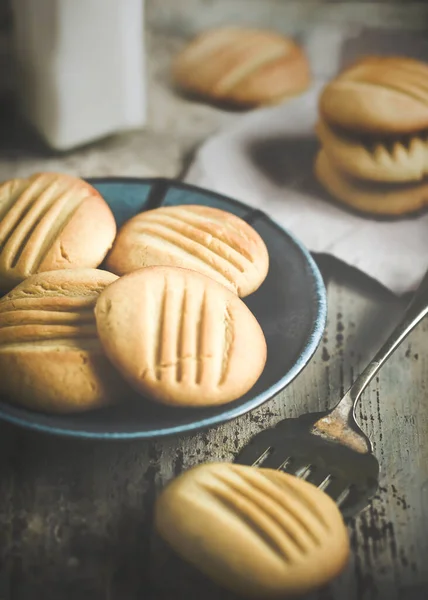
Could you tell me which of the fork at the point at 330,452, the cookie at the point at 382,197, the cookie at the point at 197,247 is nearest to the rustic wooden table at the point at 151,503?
the fork at the point at 330,452

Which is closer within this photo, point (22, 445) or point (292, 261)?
point (22, 445)

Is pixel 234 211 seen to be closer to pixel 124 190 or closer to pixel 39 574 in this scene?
pixel 124 190

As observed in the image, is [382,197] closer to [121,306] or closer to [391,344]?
[391,344]

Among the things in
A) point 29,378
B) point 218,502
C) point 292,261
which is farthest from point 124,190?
point 218,502

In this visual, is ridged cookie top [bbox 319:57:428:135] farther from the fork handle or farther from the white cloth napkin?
the fork handle

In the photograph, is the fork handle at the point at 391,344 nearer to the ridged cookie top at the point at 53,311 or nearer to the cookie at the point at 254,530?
the cookie at the point at 254,530

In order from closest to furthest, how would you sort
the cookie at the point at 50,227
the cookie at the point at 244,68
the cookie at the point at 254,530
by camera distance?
the cookie at the point at 254,530
the cookie at the point at 50,227
the cookie at the point at 244,68
